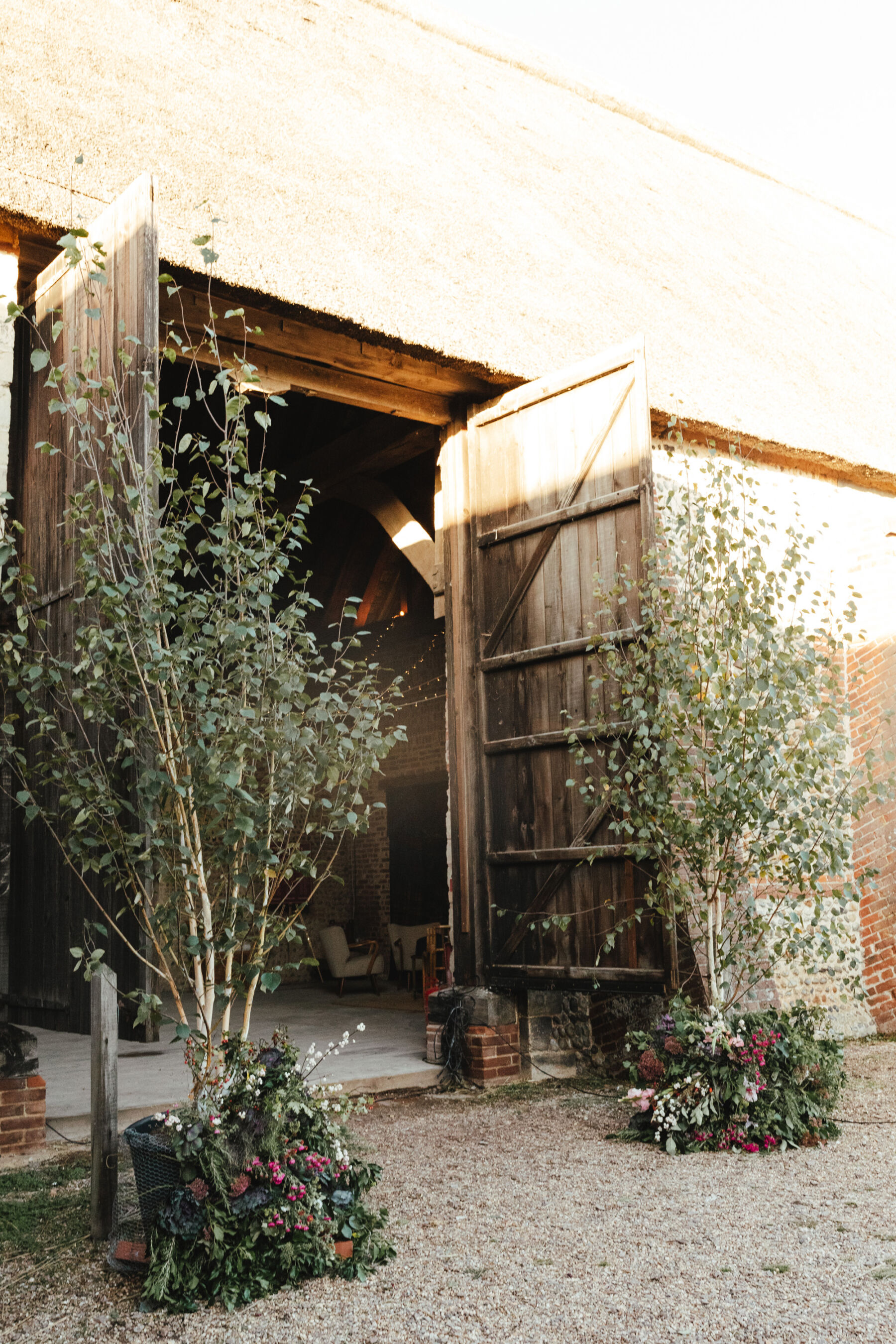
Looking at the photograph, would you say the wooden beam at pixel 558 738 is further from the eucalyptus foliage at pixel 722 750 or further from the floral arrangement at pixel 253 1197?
the floral arrangement at pixel 253 1197

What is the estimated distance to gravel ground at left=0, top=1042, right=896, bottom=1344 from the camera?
101 inches

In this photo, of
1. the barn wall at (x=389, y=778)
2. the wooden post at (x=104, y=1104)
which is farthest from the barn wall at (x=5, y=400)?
the barn wall at (x=389, y=778)

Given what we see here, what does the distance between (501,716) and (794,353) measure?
382 centimetres

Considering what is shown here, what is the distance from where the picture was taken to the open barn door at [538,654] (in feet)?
17.1

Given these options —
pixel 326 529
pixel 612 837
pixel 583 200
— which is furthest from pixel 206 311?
pixel 326 529

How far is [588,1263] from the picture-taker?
2965 millimetres

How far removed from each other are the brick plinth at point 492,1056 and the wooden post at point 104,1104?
2.65 m

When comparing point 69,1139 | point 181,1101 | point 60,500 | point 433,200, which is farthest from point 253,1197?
point 433,200

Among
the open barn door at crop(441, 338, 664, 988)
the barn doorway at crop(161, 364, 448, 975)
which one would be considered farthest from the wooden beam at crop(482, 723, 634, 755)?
the barn doorway at crop(161, 364, 448, 975)

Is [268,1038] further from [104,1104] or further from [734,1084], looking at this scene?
[104,1104]

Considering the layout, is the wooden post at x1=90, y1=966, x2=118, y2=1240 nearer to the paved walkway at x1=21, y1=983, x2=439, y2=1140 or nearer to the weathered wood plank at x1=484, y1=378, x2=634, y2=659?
the paved walkway at x1=21, y1=983, x2=439, y2=1140

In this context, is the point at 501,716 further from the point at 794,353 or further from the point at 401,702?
the point at 401,702

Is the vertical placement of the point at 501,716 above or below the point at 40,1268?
above

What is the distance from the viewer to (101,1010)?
3.21m
